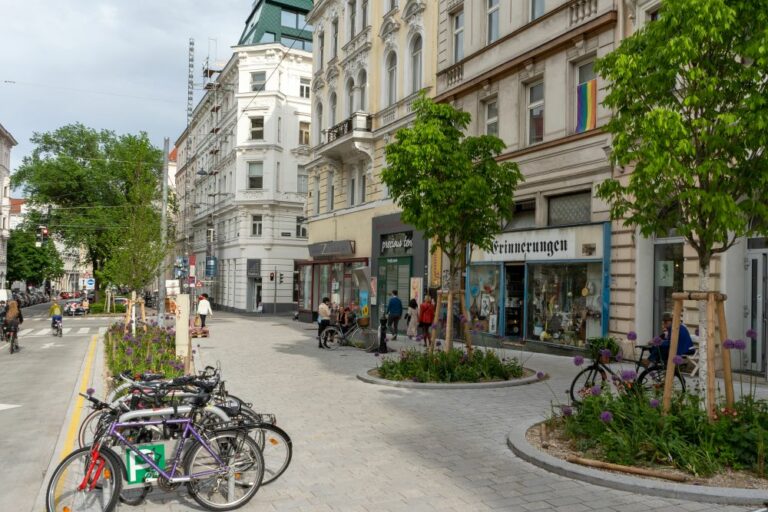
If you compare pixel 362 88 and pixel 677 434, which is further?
pixel 362 88

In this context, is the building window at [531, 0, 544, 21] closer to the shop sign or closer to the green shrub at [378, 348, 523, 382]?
the shop sign

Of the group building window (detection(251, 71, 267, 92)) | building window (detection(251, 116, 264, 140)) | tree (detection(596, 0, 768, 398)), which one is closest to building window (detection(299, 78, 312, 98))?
building window (detection(251, 71, 267, 92))

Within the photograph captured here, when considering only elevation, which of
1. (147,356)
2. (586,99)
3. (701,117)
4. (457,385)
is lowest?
(457,385)

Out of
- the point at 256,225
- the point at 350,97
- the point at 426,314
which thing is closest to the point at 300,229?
the point at 256,225

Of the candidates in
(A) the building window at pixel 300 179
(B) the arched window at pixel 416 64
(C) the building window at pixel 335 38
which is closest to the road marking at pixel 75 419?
(B) the arched window at pixel 416 64

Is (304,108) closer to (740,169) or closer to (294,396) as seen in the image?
(294,396)

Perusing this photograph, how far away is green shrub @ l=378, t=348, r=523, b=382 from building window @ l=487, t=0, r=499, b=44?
11.9 meters

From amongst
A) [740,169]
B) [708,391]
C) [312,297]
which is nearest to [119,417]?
[708,391]

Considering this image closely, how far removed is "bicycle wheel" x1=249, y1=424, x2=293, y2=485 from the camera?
5.73 meters

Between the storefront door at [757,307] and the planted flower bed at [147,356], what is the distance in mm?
10596

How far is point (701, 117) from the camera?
6.82 metres

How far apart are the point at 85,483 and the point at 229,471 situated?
42.5 inches

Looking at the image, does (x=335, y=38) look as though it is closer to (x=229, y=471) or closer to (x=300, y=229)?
(x=300, y=229)

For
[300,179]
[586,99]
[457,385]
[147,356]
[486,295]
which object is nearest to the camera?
[457,385]
